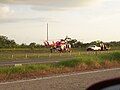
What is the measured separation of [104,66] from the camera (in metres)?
23.4

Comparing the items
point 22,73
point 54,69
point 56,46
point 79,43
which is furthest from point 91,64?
point 79,43

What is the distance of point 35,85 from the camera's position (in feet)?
43.6

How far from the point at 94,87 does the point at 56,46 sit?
6638 cm

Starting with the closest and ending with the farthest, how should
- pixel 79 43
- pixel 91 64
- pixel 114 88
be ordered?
pixel 114 88 < pixel 91 64 < pixel 79 43

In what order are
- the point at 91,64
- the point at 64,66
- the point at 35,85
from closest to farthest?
the point at 35,85, the point at 64,66, the point at 91,64

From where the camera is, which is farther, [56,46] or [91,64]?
[56,46]

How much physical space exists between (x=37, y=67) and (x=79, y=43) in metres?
86.0

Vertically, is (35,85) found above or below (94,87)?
below

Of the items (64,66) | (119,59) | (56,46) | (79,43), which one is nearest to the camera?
(64,66)

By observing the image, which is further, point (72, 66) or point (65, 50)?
point (65, 50)

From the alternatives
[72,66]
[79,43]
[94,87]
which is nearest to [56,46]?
[79,43]

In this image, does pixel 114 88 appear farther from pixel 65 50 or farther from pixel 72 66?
pixel 65 50

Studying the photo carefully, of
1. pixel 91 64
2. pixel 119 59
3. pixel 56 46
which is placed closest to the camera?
pixel 91 64

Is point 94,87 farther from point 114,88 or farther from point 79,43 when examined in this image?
point 79,43
